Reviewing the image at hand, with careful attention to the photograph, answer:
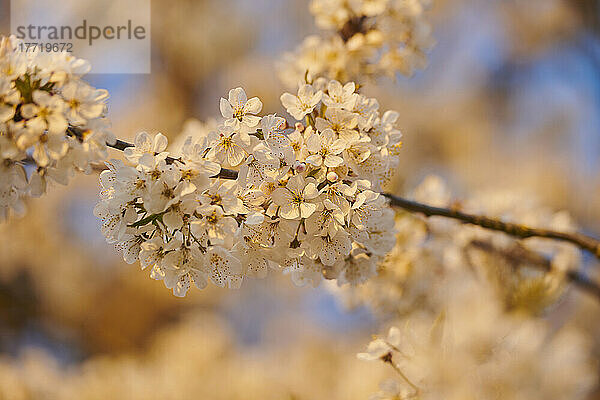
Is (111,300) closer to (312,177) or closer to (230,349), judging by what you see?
(230,349)

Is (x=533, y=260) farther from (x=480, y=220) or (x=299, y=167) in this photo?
(x=299, y=167)

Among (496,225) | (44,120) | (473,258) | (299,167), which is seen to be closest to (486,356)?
(473,258)

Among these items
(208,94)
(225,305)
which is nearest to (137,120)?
(208,94)

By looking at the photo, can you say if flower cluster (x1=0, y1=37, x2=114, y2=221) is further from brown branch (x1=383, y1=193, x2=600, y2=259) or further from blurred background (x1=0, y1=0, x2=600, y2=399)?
blurred background (x1=0, y1=0, x2=600, y2=399)

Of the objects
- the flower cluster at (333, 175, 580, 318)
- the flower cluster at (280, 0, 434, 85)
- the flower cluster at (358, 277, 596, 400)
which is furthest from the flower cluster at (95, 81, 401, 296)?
the flower cluster at (333, 175, 580, 318)

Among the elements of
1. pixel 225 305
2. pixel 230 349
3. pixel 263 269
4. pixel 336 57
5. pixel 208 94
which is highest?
pixel 208 94
